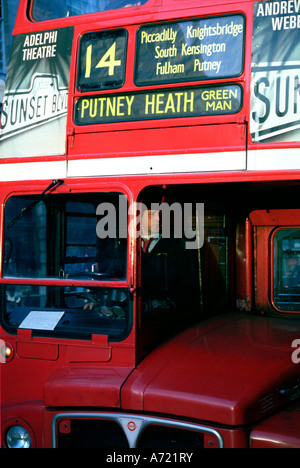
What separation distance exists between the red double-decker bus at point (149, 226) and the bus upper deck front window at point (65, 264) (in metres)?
0.01

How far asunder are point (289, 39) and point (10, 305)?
2.64m

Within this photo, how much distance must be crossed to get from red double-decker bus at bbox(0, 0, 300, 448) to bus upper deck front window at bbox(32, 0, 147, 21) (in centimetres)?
2

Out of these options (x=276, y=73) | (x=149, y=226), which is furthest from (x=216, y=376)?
(x=276, y=73)

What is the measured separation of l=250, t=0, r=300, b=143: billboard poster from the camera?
3.44m

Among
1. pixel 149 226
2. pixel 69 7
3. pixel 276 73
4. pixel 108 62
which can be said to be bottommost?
pixel 149 226

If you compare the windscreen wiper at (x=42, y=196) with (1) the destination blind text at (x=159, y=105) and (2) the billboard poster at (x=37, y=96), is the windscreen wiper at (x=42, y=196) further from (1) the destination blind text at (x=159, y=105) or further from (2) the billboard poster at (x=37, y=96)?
(1) the destination blind text at (x=159, y=105)

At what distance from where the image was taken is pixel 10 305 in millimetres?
4113

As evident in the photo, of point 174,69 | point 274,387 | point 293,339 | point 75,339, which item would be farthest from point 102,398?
point 174,69

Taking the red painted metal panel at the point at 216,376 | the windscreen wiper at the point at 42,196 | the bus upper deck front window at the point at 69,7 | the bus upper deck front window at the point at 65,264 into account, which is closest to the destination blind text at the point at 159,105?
the windscreen wiper at the point at 42,196

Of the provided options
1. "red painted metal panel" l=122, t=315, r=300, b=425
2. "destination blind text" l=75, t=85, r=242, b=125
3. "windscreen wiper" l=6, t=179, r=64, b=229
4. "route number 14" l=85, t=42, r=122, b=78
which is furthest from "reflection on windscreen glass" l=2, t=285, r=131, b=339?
"route number 14" l=85, t=42, r=122, b=78

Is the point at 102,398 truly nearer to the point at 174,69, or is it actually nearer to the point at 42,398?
the point at 42,398

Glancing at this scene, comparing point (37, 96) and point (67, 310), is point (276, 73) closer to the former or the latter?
point (37, 96)

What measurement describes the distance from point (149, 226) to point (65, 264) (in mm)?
759

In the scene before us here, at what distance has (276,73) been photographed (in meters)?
3.48
